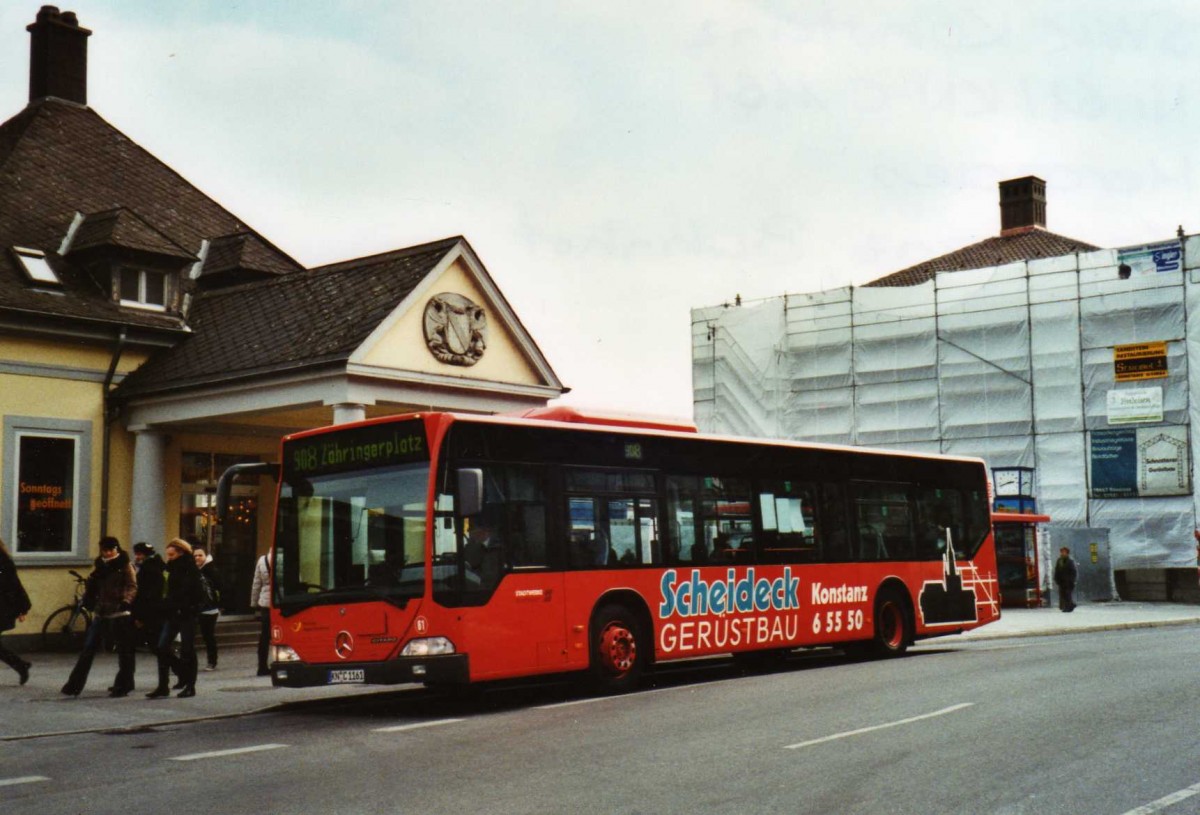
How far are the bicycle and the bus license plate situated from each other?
1069cm

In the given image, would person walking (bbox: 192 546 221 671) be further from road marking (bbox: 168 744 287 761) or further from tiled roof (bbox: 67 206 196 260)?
tiled roof (bbox: 67 206 196 260)

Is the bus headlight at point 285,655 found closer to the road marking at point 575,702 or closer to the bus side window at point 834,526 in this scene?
the road marking at point 575,702

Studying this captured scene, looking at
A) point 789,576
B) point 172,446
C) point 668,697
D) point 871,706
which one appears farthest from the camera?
point 172,446

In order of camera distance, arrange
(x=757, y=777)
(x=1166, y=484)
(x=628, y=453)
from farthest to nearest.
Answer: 1. (x=1166, y=484)
2. (x=628, y=453)
3. (x=757, y=777)

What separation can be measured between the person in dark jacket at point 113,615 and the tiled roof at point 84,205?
798cm

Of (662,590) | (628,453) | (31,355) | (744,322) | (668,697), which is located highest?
(744,322)

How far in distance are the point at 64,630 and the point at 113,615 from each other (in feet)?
26.7

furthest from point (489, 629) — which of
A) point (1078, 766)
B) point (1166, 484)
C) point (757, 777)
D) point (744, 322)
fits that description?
point (744, 322)

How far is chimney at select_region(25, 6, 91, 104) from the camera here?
1208 inches

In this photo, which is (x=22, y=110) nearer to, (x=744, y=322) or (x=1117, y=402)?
(x=744, y=322)

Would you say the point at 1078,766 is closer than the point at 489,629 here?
Yes

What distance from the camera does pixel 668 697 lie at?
Answer: 14234mm

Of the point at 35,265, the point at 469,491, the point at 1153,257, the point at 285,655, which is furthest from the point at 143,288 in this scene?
the point at 1153,257

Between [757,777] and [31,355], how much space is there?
17887 millimetres
